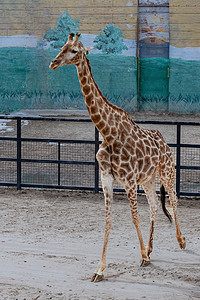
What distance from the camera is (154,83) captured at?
17797 mm

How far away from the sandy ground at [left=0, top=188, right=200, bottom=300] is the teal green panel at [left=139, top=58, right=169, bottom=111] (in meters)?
9.95

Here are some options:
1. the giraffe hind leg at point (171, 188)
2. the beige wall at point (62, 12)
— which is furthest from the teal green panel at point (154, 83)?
the giraffe hind leg at point (171, 188)

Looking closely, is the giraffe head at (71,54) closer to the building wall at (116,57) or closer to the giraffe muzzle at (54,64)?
the giraffe muzzle at (54,64)

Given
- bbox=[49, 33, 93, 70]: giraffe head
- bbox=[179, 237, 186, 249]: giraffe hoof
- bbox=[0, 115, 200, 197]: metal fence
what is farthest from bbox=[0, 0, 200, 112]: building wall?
bbox=[49, 33, 93, 70]: giraffe head

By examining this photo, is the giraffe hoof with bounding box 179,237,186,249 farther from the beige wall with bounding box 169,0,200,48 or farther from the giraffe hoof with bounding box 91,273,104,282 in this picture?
the beige wall with bounding box 169,0,200,48

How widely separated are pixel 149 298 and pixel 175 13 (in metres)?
14.5

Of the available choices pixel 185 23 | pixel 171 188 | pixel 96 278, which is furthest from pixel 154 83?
pixel 96 278

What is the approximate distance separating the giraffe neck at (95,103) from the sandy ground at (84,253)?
1.37m

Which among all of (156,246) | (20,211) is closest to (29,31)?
(20,211)

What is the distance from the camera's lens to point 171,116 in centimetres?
1756

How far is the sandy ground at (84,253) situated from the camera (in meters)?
4.79

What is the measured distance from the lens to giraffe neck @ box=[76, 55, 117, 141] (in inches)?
200

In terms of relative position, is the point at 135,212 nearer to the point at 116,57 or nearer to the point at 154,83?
the point at 154,83

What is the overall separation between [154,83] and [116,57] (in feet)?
5.12
